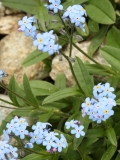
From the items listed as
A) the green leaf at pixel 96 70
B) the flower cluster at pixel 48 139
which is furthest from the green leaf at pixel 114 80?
the flower cluster at pixel 48 139

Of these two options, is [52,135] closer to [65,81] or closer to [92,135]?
[92,135]

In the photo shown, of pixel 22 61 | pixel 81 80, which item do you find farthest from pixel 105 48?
pixel 22 61

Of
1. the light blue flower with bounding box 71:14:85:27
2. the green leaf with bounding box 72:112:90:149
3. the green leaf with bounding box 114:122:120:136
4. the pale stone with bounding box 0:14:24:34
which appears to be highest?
the light blue flower with bounding box 71:14:85:27

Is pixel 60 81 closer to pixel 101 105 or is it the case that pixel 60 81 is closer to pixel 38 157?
pixel 38 157

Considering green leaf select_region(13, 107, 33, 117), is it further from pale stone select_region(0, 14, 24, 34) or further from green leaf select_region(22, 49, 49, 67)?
pale stone select_region(0, 14, 24, 34)

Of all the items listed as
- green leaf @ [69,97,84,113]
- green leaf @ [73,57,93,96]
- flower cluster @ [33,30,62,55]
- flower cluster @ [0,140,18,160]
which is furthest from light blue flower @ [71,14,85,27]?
green leaf @ [69,97,84,113]

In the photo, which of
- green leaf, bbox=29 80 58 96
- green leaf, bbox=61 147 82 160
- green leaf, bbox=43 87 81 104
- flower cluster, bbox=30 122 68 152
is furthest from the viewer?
green leaf, bbox=29 80 58 96
